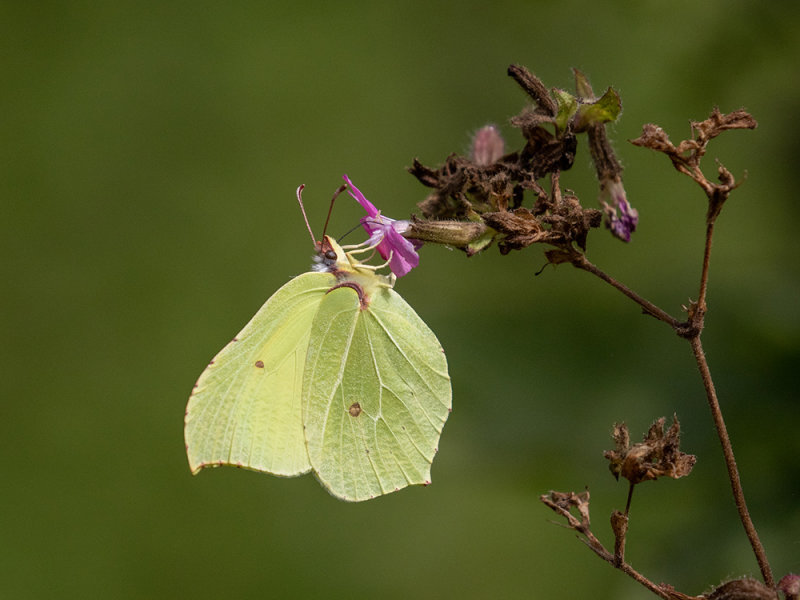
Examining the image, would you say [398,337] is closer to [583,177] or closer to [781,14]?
[781,14]

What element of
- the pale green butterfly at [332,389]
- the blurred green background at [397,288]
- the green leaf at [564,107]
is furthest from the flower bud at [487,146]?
the blurred green background at [397,288]

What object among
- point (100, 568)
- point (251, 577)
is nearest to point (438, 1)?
point (251, 577)

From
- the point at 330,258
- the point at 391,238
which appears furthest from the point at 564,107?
the point at 330,258

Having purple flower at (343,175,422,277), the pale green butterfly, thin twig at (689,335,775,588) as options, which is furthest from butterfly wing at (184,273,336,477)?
thin twig at (689,335,775,588)

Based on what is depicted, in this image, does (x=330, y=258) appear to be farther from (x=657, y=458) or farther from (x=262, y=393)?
(x=657, y=458)

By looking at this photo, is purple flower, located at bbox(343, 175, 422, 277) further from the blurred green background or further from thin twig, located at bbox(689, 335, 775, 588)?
thin twig, located at bbox(689, 335, 775, 588)

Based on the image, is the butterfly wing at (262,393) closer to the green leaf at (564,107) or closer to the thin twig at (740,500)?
the green leaf at (564,107)
